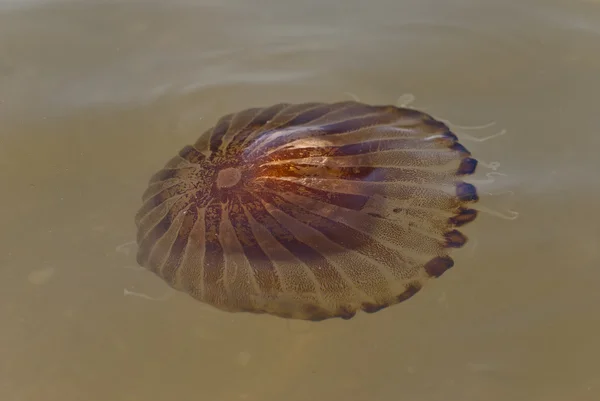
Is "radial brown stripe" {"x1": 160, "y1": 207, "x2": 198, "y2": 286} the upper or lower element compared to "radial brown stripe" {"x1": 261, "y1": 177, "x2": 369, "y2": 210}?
lower

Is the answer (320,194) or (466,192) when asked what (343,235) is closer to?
(320,194)

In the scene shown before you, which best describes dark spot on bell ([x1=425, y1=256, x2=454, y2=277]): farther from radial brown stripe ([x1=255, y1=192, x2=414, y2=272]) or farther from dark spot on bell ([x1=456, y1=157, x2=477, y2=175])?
dark spot on bell ([x1=456, y1=157, x2=477, y2=175])

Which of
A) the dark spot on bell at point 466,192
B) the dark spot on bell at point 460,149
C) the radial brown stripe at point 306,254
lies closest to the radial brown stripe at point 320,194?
the radial brown stripe at point 306,254

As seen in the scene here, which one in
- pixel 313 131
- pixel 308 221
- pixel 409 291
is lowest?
pixel 409 291

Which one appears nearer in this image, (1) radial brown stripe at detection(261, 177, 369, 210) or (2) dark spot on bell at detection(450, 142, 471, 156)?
(1) radial brown stripe at detection(261, 177, 369, 210)

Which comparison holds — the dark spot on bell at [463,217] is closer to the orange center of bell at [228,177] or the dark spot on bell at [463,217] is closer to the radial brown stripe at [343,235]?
the radial brown stripe at [343,235]

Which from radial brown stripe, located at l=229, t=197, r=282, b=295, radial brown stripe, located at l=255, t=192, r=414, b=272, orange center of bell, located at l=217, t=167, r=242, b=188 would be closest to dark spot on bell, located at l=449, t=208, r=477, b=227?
radial brown stripe, located at l=255, t=192, r=414, b=272

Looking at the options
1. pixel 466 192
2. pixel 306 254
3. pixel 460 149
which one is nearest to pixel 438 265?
pixel 466 192
